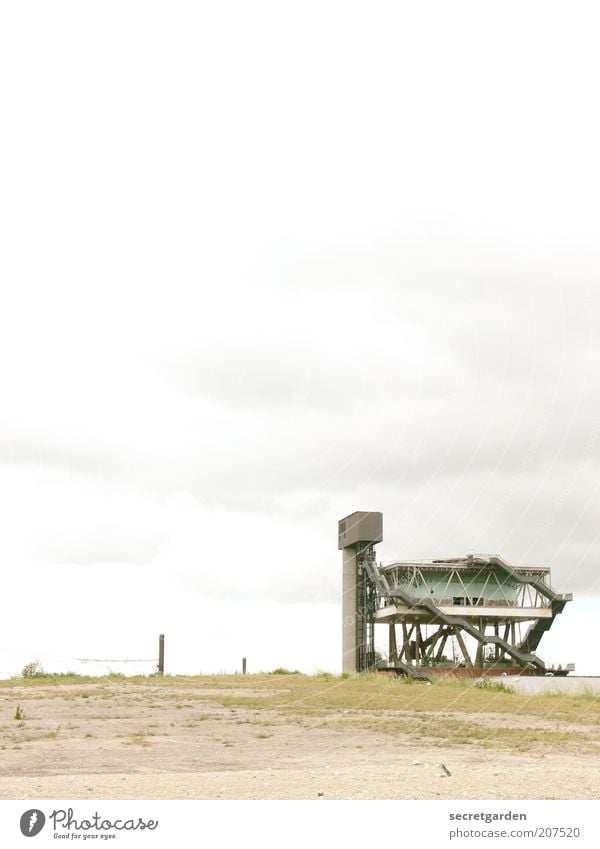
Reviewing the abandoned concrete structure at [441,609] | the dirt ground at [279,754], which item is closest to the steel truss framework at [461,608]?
the abandoned concrete structure at [441,609]

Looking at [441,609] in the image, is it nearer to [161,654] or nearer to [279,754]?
[161,654]

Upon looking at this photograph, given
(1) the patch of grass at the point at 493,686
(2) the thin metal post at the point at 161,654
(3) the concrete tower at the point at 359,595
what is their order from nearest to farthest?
(1) the patch of grass at the point at 493,686 < (2) the thin metal post at the point at 161,654 < (3) the concrete tower at the point at 359,595

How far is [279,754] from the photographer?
19328mm

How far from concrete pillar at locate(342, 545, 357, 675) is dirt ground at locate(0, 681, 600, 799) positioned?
37.7 m

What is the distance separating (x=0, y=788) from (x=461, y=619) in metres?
53.5
